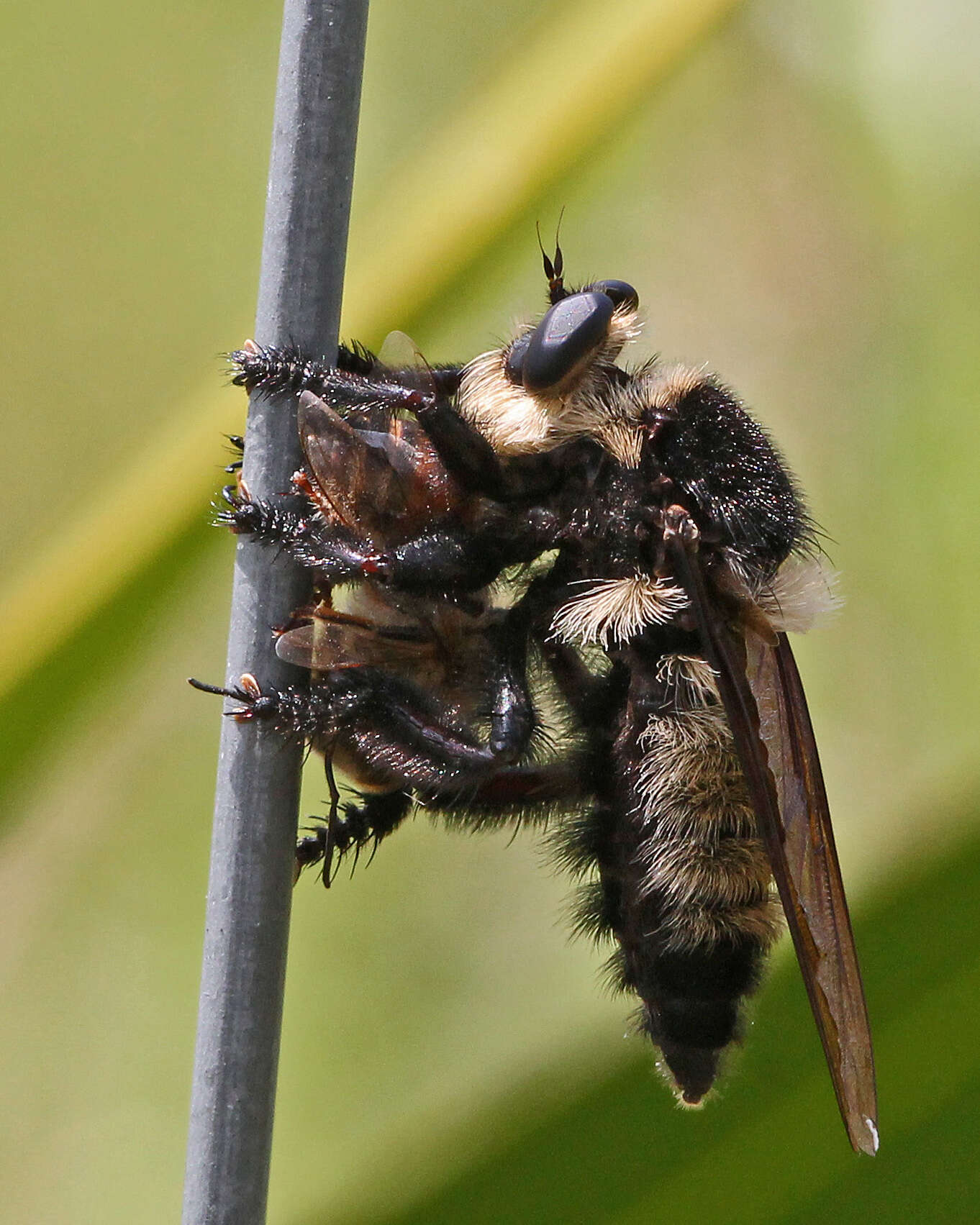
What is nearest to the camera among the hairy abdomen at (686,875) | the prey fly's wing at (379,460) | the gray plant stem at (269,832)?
the gray plant stem at (269,832)

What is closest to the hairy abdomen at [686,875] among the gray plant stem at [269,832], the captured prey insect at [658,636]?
the captured prey insect at [658,636]

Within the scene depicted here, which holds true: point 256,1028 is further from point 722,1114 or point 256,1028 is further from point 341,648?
point 722,1114

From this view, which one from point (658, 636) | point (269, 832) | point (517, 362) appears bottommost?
point (269, 832)

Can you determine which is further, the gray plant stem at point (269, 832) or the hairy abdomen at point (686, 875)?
the hairy abdomen at point (686, 875)

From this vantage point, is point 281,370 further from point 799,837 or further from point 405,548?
point 799,837

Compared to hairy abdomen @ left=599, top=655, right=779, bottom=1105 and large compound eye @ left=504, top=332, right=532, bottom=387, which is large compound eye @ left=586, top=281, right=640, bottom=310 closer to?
large compound eye @ left=504, top=332, right=532, bottom=387

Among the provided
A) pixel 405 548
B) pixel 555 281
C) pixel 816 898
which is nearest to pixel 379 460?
pixel 405 548

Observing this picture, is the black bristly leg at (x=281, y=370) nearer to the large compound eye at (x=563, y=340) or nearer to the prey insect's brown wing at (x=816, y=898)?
the large compound eye at (x=563, y=340)
